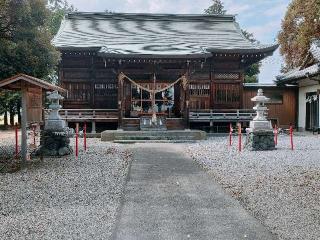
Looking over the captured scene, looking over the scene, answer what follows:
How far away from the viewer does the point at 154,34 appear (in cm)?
2655

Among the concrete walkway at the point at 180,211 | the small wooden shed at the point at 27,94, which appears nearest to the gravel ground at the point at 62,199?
the concrete walkway at the point at 180,211

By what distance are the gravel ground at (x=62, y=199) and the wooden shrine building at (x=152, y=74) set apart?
33.5 ft

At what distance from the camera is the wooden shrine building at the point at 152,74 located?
21094 millimetres

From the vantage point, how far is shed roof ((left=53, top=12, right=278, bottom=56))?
865 inches

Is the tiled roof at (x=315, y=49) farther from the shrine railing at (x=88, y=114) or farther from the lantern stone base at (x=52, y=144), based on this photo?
the lantern stone base at (x=52, y=144)

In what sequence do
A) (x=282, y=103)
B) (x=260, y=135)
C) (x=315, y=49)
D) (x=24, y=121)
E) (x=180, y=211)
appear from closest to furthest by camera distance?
(x=180, y=211)
(x=24, y=121)
(x=260, y=135)
(x=315, y=49)
(x=282, y=103)

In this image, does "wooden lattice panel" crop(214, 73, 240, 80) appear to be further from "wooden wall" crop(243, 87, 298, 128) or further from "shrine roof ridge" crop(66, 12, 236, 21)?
"shrine roof ridge" crop(66, 12, 236, 21)

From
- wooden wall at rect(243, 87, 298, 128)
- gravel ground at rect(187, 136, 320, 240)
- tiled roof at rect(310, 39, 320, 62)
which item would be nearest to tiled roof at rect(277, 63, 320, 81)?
tiled roof at rect(310, 39, 320, 62)

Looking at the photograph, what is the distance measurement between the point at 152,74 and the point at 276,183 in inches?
569

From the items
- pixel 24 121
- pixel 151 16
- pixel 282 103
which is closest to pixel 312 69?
pixel 282 103

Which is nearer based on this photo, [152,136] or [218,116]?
[152,136]

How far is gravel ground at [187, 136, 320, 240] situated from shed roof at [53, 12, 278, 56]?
356 inches

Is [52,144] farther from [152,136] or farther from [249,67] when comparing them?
[249,67]

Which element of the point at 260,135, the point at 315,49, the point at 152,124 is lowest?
the point at 260,135
